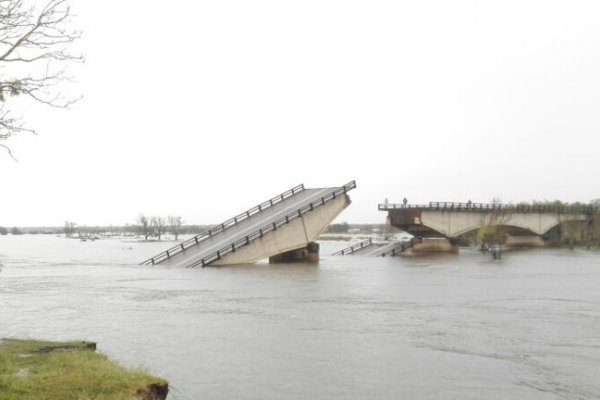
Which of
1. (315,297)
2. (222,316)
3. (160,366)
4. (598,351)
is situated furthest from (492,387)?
(315,297)

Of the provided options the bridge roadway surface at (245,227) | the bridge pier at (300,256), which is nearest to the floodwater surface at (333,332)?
the bridge roadway surface at (245,227)

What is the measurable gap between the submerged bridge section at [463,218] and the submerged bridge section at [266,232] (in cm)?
1678

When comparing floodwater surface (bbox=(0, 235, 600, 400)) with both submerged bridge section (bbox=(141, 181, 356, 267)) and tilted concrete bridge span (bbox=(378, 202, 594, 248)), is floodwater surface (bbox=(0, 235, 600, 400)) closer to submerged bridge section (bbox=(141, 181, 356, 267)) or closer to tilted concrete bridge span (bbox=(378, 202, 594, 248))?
submerged bridge section (bbox=(141, 181, 356, 267))

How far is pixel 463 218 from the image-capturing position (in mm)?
71625

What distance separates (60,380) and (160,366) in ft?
14.0

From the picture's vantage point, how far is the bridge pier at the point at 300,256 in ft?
163

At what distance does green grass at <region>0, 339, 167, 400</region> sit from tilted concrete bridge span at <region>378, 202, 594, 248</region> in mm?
56128

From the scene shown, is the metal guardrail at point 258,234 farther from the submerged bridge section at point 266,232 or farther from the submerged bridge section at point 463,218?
the submerged bridge section at point 463,218

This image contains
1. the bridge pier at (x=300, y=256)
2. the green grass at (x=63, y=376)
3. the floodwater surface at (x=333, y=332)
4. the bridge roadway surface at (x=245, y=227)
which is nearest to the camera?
the green grass at (x=63, y=376)

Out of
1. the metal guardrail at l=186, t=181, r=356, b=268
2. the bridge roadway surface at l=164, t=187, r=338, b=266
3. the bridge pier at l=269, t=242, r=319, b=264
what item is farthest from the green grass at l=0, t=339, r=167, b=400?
the bridge pier at l=269, t=242, r=319, b=264

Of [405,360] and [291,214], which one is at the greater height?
[291,214]

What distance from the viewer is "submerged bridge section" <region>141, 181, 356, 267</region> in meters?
44.3

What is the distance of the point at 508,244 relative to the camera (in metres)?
93.1

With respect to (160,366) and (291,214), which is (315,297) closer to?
(160,366)
